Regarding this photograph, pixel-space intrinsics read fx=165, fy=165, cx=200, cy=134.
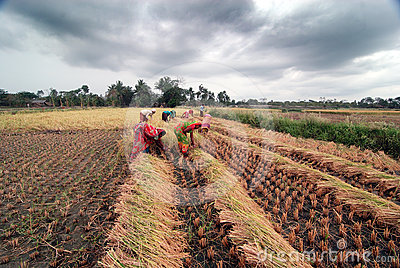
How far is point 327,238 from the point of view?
2182 mm

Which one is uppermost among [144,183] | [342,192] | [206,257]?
[144,183]

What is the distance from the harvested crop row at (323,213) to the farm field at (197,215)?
0.02 m

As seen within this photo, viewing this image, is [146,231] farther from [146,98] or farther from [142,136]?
[146,98]

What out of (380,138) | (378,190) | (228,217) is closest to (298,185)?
(378,190)

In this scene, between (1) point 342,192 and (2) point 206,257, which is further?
(1) point 342,192

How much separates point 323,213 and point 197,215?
202 cm

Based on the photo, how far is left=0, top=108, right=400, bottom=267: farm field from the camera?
1872mm

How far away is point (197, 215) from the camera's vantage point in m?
2.68

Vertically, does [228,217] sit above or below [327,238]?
above

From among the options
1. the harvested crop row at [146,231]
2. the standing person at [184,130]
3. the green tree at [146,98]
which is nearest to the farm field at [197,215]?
the harvested crop row at [146,231]

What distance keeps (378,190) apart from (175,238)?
13.8 ft

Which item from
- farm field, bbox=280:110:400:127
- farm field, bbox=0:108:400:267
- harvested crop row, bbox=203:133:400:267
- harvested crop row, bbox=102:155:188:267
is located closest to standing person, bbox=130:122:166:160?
farm field, bbox=0:108:400:267

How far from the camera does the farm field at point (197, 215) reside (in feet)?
6.14

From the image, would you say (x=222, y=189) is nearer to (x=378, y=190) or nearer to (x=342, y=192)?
(x=342, y=192)
